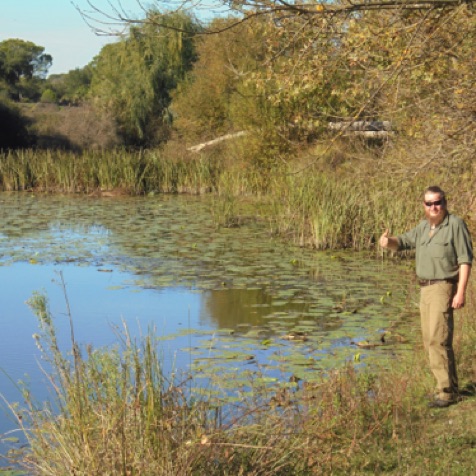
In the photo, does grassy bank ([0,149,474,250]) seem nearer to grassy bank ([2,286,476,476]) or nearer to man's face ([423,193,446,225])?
man's face ([423,193,446,225])

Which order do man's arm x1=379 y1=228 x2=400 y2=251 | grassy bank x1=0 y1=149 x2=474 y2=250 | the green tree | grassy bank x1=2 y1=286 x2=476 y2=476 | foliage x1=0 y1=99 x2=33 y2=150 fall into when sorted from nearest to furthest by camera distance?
grassy bank x1=2 y1=286 x2=476 y2=476 → man's arm x1=379 y1=228 x2=400 y2=251 → grassy bank x1=0 y1=149 x2=474 y2=250 → foliage x1=0 y1=99 x2=33 y2=150 → the green tree

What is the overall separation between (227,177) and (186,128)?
49.2 feet

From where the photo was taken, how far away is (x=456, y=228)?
7.02 meters

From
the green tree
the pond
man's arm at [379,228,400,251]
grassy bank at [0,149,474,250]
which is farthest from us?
the green tree

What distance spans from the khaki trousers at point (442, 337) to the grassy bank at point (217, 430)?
0.18 meters

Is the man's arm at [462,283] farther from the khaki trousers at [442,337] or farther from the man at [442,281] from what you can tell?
the khaki trousers at [442,337]

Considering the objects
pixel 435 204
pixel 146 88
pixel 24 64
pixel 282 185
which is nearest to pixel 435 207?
pixel 435 204

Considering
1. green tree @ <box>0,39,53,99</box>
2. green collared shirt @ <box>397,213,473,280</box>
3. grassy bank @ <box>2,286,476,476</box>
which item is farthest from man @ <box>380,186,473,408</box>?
green tree @ <box>0,39,53,99</box>

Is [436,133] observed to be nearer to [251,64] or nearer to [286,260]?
[286,260]

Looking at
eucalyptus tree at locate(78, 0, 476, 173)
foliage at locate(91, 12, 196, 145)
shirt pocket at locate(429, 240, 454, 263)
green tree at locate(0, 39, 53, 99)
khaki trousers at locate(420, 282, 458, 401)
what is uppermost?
green tree at locate(0, 39, 53, 99)

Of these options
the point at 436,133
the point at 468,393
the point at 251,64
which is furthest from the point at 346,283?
the point at 251,64

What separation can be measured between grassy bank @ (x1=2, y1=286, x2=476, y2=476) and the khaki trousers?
0.18m

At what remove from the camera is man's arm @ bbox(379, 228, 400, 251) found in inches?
282

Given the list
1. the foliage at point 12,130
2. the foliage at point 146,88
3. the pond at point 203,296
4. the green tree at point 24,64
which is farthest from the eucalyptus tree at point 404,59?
the green tree at point 24,64
